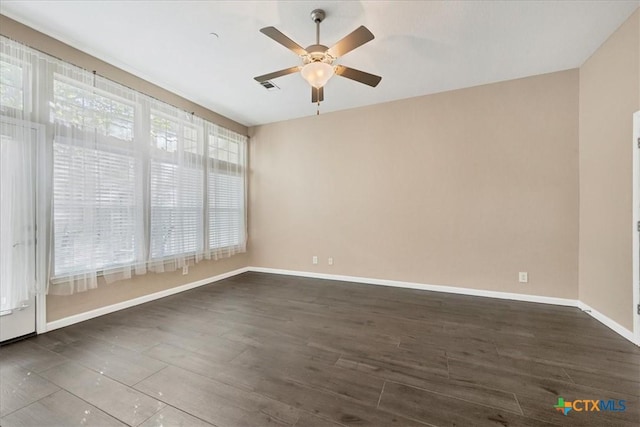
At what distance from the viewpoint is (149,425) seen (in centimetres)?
141

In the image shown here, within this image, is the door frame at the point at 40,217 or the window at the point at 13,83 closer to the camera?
the window at the point at 13,83

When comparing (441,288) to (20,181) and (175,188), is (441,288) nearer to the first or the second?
(175,188)

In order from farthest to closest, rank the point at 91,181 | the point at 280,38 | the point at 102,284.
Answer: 1. the point at 102,284
2. the point at 91,181
3. the point at 280,38

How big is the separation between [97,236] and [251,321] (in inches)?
76.4

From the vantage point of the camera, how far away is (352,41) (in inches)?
80.4

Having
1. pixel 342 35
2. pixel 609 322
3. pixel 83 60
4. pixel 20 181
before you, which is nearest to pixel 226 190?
pixel 83 60

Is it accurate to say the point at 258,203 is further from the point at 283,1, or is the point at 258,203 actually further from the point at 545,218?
the point at 545,218

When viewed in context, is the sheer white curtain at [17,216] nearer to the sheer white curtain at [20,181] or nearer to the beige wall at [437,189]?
the sheer white curtain at [20,181]

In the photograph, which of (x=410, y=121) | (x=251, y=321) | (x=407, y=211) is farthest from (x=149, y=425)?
(x=410, y=121)

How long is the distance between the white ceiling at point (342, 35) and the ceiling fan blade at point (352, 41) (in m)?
0.40

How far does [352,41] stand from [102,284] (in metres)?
3.73

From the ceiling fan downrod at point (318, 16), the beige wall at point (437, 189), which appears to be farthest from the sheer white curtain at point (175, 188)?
the ceiling fan downrod at point (318, 16)

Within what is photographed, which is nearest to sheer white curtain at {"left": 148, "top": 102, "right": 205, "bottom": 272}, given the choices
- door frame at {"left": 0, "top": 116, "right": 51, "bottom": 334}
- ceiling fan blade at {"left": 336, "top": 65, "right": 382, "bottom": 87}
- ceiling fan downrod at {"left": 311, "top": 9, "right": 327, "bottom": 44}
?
door frame at {"left": 0, "top": 116, "right": 51, "bottom": 334}

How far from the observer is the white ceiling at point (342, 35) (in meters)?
2.21
